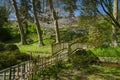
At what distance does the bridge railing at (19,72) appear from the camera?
37.2 feet

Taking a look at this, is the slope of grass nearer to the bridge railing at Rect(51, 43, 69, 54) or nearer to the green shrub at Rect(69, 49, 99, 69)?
the green shrub at Rect(69, 49, 99, 69)

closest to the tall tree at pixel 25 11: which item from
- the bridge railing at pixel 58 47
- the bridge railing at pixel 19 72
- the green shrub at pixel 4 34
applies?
the green shrub at pixel 4 34

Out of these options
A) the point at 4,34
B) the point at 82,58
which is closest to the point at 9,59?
the point at 82,58

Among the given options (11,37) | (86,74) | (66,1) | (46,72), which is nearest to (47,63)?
(46,72)

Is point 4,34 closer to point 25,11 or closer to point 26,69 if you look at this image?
point 25,11

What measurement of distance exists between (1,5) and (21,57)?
108ft

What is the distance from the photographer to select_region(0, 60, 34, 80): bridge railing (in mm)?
11352

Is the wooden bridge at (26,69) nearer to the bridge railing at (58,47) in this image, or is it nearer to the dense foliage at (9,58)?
the dense foliage at (9,58)

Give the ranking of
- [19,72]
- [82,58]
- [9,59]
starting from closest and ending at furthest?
[19,72] < [9,59] < [82,58]

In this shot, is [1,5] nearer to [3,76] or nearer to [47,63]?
[47,63]

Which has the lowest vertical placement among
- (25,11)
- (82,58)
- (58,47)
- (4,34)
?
(82,58)

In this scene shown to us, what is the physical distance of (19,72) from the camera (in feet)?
44.8

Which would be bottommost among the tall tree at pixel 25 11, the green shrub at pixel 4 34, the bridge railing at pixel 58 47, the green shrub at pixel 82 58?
the green shrub at pixel 82 58

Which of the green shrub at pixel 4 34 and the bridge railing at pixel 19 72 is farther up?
the green shrub at pixel 4 34
